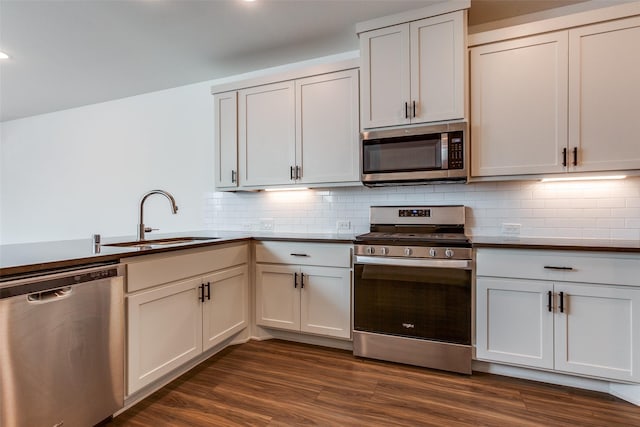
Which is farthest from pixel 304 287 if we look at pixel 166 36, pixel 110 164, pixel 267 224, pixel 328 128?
pixel 110 164

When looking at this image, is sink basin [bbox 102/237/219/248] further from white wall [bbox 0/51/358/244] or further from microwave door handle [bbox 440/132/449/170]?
microwave door handle [bbox 440/132/449/170]

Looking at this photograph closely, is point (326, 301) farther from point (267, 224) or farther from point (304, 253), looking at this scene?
point (267, 224)

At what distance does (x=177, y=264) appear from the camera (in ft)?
6.53

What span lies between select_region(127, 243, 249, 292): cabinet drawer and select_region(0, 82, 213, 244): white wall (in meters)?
1.29

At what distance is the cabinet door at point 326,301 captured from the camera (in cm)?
241

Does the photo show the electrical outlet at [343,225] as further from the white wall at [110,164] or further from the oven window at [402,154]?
the white wall at [110,164]

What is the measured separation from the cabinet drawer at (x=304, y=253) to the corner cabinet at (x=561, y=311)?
94 centimetres

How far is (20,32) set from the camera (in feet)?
8.48

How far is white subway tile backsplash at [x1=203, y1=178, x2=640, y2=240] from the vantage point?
2197 mm

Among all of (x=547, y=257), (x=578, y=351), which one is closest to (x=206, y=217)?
(x=547, y=257)

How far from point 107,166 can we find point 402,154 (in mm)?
3835

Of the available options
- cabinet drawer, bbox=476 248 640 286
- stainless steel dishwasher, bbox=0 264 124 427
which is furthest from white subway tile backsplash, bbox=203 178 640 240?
stainless steel dishwasher, bbox=0 264 124 427

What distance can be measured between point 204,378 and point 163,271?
2.62 feet

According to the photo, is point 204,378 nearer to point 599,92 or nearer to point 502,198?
point 502,198
